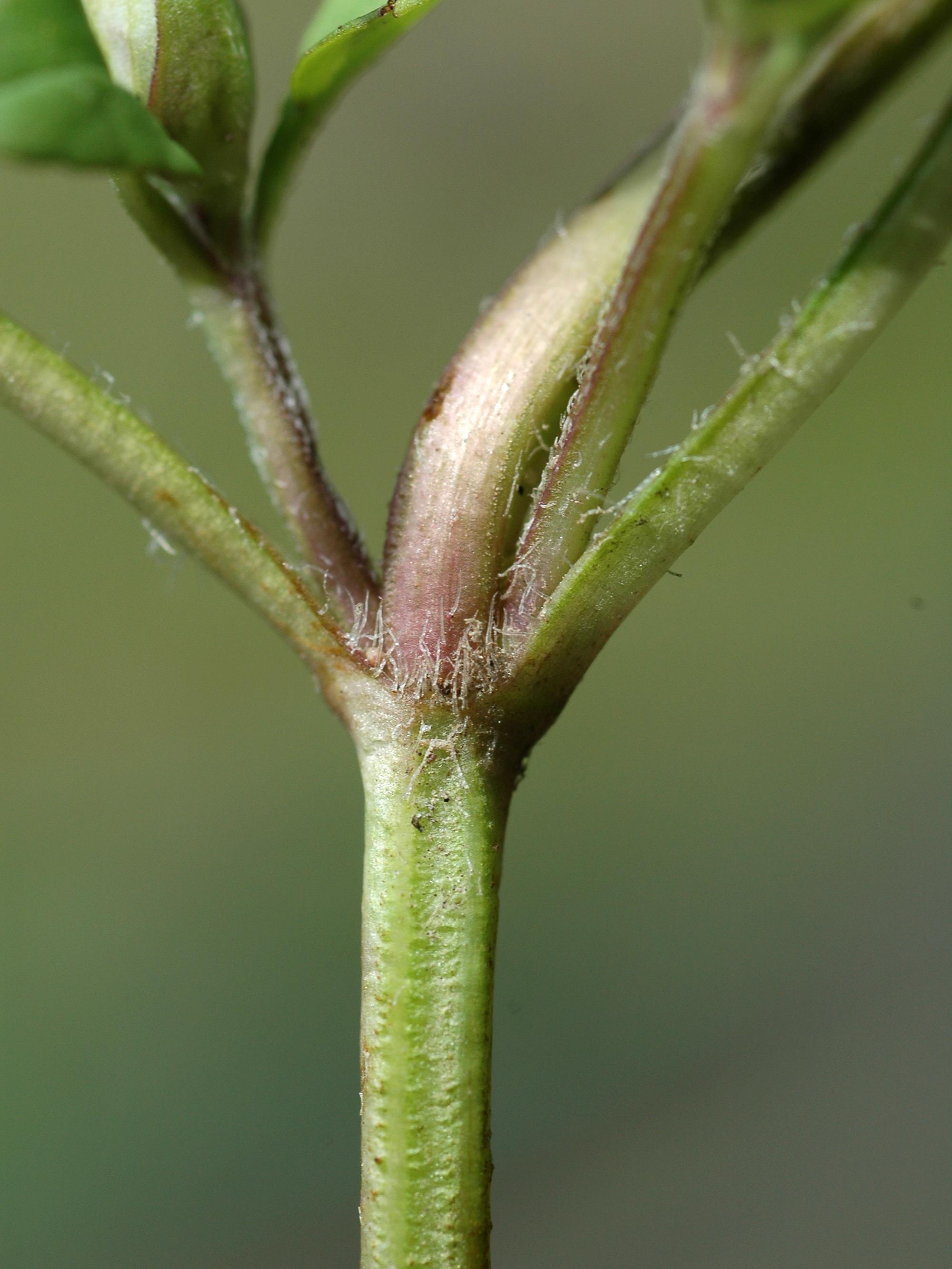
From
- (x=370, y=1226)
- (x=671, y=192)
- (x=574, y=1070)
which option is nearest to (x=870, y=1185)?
(x=574, y=1070)

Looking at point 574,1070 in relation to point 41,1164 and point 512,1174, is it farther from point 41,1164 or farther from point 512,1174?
point 41,1164

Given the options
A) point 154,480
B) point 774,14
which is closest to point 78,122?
point 154,480

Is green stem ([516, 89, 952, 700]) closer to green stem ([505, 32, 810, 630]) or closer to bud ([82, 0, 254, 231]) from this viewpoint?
green stem ([505, 32, 810, 630])

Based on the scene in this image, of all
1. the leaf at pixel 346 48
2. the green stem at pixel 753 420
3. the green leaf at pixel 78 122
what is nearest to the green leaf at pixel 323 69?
the leaf at pixel 346 48

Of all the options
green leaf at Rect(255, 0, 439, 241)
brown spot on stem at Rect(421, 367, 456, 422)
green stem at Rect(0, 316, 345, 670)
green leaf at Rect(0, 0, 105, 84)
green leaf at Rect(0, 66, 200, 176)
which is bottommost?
green stem at Rect(0, 316, 345, 670)

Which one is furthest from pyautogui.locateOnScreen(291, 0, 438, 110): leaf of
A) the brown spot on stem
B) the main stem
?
the main stem

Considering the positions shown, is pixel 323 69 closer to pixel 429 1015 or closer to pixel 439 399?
pixel 439 399
